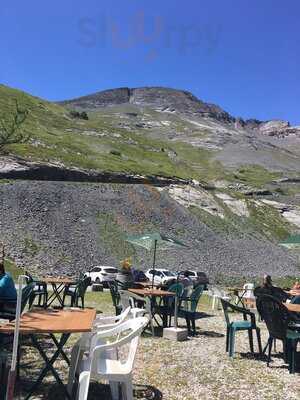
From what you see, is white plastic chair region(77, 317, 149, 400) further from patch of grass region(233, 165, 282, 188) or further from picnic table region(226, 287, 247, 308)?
patch of grass region(233, 165, 282, 188)

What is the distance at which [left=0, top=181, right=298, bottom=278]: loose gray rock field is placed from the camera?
36.4 meters

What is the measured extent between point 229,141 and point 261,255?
417 feet

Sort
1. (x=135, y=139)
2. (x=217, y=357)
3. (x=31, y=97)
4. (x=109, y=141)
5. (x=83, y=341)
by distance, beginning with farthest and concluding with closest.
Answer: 1. (x=31, y=97)
2. (x=135, y=139)
3. (x=109, y=141)
4. (x=217, y=357)
5. (x=83, y=341)

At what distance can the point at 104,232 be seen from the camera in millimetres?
41312

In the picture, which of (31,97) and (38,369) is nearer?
(38,369)

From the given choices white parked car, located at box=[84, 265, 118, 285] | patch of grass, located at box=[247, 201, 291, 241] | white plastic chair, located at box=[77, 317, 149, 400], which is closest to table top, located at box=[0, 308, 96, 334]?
white plastic chair, located at box=[77, 317, 149, 400]

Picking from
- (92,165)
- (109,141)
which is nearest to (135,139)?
(109,141)

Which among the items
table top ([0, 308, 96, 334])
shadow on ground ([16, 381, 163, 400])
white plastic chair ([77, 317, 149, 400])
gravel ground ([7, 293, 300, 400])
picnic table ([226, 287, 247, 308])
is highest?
table top ([0, 308, 96, 334])

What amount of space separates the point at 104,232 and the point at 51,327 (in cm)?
3563

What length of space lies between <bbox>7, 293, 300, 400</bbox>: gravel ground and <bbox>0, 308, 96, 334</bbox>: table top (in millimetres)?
1051

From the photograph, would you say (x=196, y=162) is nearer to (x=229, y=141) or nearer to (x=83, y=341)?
(x=229, y=141)

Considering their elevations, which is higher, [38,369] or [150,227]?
[150,227]

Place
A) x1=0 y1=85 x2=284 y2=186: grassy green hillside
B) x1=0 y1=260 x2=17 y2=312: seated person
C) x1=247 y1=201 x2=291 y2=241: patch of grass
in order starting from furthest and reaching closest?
x1=0 y1=85 x2=284 y2=186: grassy green hillside < x1=247 y1=201 x2=291 y2=241: patch of grass < x1=0 y1=260 x2=17 y2=312: seated person

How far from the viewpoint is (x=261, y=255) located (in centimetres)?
4778
